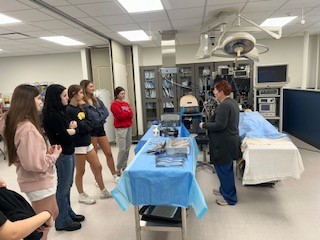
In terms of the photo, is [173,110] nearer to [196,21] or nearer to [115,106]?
[196,21]

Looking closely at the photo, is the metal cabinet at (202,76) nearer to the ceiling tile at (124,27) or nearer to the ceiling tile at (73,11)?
the ceiling tile at (124,27)

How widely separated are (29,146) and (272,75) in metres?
4.88

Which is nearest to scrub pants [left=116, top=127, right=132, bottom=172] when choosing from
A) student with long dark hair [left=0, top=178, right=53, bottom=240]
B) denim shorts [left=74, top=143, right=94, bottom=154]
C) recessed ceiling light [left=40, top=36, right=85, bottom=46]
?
denim shorts [left=74, top=143, right=94, bottom=154]

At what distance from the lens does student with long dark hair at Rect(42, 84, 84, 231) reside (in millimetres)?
2064

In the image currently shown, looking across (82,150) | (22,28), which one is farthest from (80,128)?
(22,28)

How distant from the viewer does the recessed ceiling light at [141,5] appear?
10.7ft

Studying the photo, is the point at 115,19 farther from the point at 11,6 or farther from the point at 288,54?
the point at 288,54

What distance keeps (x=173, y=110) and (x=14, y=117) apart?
4.73 metres

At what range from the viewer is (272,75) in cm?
508

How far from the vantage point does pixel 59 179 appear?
2.26 meters

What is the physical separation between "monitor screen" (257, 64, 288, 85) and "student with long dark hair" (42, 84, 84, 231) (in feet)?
13.8

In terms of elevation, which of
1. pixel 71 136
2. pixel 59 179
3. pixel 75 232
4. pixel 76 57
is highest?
pixel 76 57

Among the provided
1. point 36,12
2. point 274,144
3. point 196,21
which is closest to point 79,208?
point 274,144

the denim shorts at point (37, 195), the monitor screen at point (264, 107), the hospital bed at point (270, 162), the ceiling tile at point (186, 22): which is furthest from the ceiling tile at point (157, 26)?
the denim shorts at point (37, 195)
